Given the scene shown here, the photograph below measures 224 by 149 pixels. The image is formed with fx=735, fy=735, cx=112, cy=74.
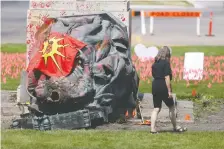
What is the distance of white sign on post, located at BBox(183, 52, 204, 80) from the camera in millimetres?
18594

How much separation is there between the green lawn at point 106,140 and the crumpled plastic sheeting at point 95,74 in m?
0.81

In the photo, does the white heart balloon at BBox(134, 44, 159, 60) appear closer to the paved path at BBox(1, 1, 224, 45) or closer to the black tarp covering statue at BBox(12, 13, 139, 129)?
the paved path at BBox(1, 1, 224, 45)

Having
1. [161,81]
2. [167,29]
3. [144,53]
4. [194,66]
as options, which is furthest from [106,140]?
[167,29]

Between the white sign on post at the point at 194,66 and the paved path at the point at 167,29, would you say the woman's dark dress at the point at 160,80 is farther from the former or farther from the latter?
the paved path at the point at 167,29

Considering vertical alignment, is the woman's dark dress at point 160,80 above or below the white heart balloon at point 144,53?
below

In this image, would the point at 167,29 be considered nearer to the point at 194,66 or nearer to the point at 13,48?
the point at 13,48

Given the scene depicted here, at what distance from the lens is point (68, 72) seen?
13008 millimetres

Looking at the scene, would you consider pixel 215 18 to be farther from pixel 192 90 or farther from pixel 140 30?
pixel 192 90

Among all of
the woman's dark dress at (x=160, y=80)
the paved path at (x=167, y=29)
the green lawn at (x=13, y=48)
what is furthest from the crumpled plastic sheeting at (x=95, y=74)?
the paved path at (x=167, y=29)

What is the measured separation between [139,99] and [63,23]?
2.27 meters

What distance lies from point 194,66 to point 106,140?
25.4 ft

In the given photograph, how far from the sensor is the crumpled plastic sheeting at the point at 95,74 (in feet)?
42.1

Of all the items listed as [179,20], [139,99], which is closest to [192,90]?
[139,99]

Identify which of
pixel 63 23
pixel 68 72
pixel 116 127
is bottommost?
pixel 116 127
